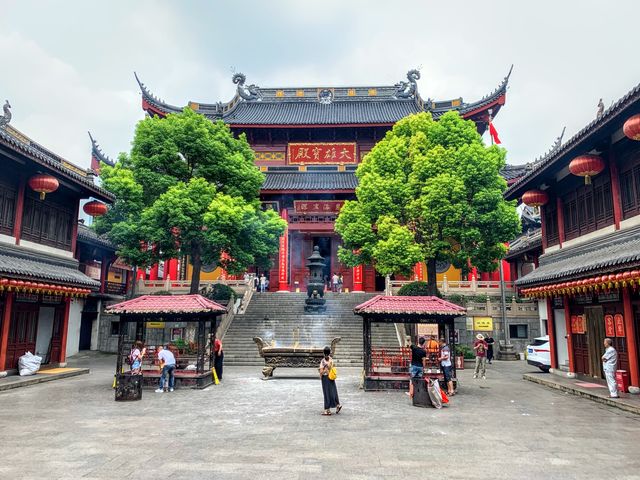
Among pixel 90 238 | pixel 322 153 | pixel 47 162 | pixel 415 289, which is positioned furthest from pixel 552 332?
pixel 90 238

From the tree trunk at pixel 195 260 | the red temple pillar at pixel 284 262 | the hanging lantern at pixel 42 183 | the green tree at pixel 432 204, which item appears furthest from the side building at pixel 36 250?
the red temple pillar at pixel 284 262

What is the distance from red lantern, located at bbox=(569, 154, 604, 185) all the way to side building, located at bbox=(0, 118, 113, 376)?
15492 mm

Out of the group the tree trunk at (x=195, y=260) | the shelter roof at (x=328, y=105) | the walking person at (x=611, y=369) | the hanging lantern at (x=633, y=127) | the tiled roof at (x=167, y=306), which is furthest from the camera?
the shelter roof at (x=328, y=105)

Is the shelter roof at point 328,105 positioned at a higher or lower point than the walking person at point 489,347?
higher

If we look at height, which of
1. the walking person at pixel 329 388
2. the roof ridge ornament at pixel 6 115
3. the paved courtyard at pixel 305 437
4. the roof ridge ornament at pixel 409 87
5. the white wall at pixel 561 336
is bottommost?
the paved courtyard at pixel 305 437

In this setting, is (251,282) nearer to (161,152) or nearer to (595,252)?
(161,152)

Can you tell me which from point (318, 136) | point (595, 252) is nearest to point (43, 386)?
point (595, 252)

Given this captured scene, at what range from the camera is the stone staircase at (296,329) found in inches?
752

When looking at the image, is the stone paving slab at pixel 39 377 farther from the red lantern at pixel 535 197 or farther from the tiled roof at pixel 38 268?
the red lantern at pixel 535 197

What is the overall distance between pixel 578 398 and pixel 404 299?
16.3 feet

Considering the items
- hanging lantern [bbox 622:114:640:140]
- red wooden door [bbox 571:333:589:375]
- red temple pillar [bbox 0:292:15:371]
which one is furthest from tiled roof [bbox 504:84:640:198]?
red temple pillar [bbox 0:292:15:371]

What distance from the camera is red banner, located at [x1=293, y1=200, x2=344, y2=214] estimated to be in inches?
1140

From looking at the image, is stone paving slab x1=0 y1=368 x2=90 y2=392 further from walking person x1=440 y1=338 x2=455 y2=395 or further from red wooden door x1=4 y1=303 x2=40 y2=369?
walking person x1=440 y1=338 x2=455 y2=395

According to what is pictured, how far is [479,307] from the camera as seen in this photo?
22.2m
